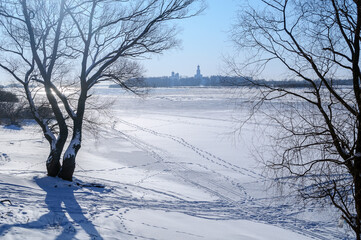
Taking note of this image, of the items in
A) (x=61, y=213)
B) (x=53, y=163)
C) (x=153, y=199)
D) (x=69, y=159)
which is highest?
(x=69, y=159)

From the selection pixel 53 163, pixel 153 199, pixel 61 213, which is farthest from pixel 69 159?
pixel 61 213

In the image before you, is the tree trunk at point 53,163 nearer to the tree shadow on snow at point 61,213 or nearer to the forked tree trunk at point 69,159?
the forked tree trunk at point 69,159

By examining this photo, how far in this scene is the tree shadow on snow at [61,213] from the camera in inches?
217

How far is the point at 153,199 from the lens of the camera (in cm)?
991

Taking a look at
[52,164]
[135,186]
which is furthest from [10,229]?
[135,186]

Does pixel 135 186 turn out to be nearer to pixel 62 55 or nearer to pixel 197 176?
pixel 197 176

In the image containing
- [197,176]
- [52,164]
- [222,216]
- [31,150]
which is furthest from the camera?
[31,150]

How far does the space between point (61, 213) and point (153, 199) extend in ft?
11.9

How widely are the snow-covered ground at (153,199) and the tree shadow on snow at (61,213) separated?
0.06 ft

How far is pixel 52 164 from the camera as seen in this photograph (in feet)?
34.4

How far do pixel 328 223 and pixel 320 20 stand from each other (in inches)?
255

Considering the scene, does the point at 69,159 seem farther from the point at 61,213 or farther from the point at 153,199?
the point at 61,213

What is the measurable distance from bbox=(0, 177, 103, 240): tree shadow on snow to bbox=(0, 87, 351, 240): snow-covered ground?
2cm

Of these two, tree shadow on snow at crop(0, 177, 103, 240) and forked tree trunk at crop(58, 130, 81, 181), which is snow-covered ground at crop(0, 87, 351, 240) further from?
forked tree trunk at crop(58, 130, 81, 181)
